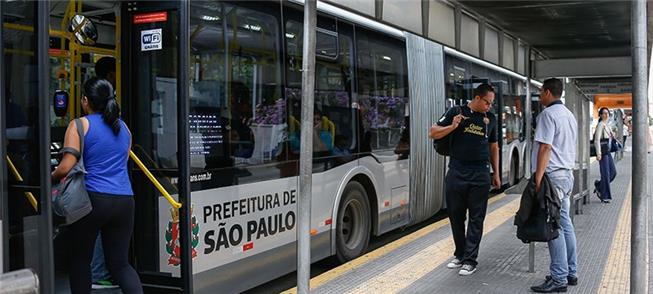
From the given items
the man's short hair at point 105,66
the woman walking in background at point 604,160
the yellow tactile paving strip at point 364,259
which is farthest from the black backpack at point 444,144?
the woman walking in background at point 604,160

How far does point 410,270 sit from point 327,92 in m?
1.91

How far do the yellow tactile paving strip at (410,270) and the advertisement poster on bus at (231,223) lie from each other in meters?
0.86

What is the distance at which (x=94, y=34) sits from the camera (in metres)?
5.29

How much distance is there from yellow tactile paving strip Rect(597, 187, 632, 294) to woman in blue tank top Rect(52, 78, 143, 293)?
369 cm

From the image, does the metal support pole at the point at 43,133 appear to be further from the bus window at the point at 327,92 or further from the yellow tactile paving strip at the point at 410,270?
the yellow tactile paving strip at the point at 410,270

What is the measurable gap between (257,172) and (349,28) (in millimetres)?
2283

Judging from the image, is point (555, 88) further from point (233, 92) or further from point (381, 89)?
point (233, 92)

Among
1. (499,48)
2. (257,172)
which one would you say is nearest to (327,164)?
(257,172)

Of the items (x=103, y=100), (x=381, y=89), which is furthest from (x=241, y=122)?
(x=381, y=89)

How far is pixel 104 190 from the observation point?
3816 millimetres

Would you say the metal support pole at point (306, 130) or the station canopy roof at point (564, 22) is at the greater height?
the station canopy roof at point (564, 22)

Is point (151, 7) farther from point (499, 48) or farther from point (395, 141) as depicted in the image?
point (499, 48)

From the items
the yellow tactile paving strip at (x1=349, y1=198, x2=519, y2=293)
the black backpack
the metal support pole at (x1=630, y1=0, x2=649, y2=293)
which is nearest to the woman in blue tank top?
the yellow tactile paving strip at (x1=349, y1=198, x2=519, y2=293)

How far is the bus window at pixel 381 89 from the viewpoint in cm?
678
